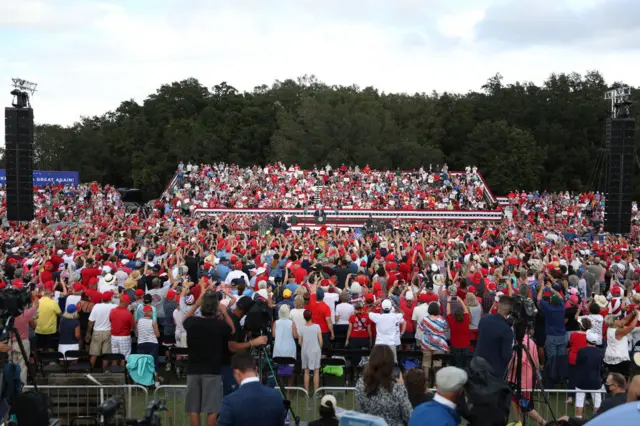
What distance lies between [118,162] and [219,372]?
57.8 m

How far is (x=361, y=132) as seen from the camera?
178ft

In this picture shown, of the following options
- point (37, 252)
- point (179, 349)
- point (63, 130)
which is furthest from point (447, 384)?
point (63, 130)

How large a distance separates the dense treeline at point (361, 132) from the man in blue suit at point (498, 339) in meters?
44.9

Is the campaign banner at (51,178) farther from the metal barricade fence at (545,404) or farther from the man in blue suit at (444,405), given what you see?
the man in blue suit at (444,405)

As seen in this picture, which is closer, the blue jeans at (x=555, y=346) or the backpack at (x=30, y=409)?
the backpack at (x=30, y=409)

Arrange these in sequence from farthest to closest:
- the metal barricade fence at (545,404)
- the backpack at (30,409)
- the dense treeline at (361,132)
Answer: the dense treeline at (361,132), the metal barricade fence at (545,404), the backpack at (30,409)

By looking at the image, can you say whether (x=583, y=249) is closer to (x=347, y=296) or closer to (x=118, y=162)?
(x=347, y=296)

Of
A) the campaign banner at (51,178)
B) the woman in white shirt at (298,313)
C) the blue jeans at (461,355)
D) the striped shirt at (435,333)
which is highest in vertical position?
the campaign banner at (51,178)

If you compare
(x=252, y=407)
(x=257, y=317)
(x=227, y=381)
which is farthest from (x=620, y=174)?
(x=252, y=407)

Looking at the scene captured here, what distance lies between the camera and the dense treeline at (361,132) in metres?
53.9

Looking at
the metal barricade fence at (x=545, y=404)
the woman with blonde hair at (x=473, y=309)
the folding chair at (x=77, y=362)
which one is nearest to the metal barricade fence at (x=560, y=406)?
the metal barricade fence at (x=545, y=404)

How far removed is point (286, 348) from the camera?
32.5 feet

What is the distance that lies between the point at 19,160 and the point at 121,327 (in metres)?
9.39

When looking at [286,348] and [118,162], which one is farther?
[118,162]
